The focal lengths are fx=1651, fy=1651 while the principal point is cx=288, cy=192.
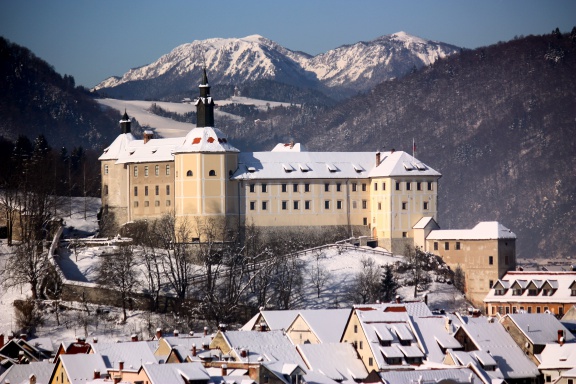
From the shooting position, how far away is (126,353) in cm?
7800

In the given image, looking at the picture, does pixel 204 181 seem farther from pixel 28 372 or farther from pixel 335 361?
pixel 28 372

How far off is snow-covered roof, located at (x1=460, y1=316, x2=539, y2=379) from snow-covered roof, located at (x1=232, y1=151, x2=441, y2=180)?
33806 mm

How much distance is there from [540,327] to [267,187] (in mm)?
36405

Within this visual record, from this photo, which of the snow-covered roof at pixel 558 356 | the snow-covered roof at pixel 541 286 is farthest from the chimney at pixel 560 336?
the snow-covered roof at pixel 541 286

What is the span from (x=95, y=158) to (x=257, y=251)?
A: 162 feet

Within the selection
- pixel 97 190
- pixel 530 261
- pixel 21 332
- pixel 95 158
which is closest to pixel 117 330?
pixel 21 332

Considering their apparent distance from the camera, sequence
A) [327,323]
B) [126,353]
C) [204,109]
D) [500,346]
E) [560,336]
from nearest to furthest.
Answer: [126,353] → [500,346] → [560,336] → [327,323] → [204,109]

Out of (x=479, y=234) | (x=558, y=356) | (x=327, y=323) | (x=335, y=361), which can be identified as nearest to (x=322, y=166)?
(x=479, y=234)

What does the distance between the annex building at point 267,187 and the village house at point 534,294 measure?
11.9 meters

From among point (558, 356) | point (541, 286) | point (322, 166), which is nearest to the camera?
point (558, 356)

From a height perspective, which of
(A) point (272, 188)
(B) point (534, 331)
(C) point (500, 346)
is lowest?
(C) point (500, 346)

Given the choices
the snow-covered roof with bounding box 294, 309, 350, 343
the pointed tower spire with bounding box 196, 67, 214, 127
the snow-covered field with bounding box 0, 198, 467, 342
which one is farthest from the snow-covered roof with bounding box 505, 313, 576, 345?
the pointed tower spire with bounding box 196, 67, 214, 127

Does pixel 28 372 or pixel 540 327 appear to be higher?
pixel 540 327

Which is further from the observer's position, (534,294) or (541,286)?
(534,294)
